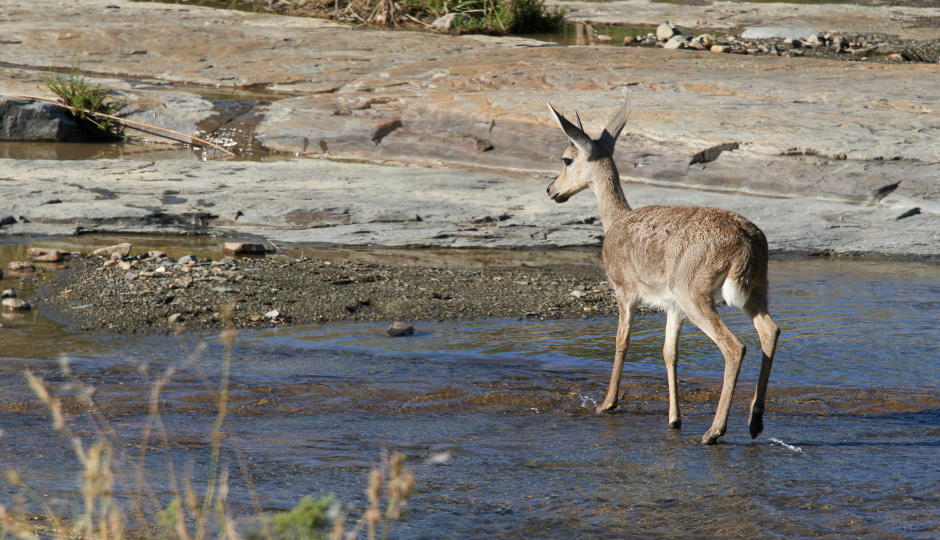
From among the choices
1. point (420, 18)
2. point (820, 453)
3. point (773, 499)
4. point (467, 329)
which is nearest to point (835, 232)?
point (467, 329)

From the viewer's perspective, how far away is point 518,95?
12438 mm

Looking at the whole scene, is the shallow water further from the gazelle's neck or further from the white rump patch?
the gazelle's neck

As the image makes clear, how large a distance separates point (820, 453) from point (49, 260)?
6.74 metres

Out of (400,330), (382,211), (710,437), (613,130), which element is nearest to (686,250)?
(710,437)

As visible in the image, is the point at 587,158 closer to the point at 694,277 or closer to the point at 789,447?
the point at 694,277

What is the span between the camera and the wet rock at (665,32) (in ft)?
63.5

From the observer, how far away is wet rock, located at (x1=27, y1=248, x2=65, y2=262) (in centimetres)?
822

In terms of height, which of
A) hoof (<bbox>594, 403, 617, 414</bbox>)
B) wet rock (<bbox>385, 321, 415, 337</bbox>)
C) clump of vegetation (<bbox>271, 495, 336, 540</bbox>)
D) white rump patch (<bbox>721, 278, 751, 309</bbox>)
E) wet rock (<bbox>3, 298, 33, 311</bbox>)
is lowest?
hoof (<bbox>594, 403, 617, 414</bbox>)

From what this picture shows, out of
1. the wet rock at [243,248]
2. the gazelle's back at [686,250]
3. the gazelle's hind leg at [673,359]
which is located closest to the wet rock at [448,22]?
the wet rock at [243,248]

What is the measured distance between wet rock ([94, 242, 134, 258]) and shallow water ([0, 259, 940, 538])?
1545 millimetres

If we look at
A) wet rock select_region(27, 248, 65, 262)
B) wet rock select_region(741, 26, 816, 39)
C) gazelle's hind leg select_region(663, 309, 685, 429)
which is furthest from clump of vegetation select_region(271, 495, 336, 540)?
wet rock select_region(741, 26, 816, 39)

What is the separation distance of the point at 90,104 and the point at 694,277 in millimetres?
11018

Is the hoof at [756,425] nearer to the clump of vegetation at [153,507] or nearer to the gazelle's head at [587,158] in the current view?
the clump of vegetation at [153,507]

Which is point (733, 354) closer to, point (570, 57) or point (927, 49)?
point (570, 57)
